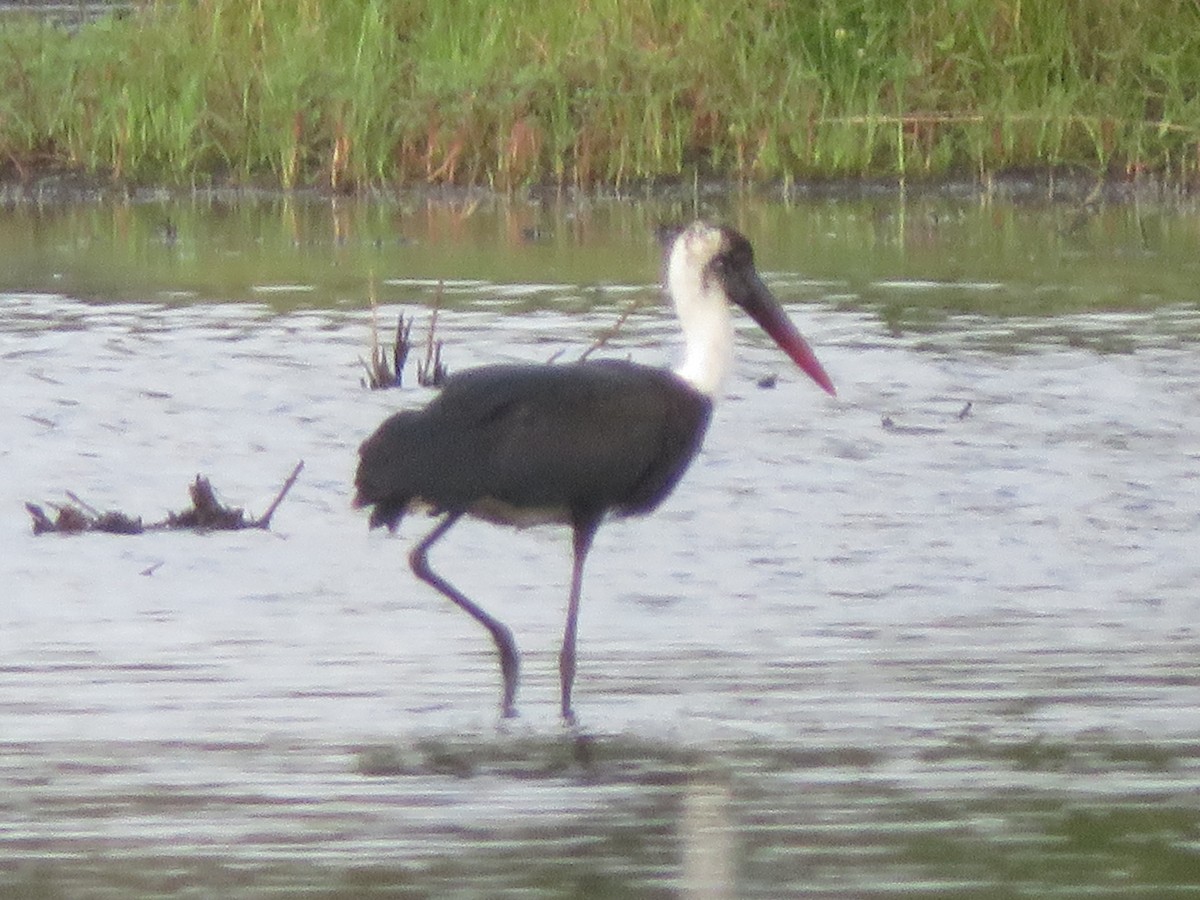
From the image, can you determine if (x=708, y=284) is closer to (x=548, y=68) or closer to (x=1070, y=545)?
(x=1070, y=545)

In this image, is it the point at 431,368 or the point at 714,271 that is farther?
the point at 431,368

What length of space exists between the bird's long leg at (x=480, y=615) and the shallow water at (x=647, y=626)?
80mm

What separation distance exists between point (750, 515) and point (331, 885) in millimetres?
3616

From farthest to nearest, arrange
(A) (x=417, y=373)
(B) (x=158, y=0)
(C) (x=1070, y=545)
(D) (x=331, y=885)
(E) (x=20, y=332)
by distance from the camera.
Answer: (B) (x=158, y=0), (E) (x=20, y=332), (A) (x=417, y=373), (C) (x=1070, y=545), (D) (x=331, y=885)

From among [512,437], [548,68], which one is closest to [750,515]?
[512,437]

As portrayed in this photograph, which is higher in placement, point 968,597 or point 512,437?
point 512,437

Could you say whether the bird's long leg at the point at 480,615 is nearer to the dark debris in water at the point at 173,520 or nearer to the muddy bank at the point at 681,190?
the dark debris in water at the point at 173,520

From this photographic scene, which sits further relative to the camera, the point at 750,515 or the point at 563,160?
the point at 563,160

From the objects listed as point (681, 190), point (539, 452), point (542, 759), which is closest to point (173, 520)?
point (539, 452)

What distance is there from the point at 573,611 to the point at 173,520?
5.64 ft

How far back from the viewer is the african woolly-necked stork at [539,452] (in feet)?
20.6

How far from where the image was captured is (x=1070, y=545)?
25.2 ft

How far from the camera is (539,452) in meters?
6.39

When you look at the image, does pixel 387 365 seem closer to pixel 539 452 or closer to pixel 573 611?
pixel 539 452
